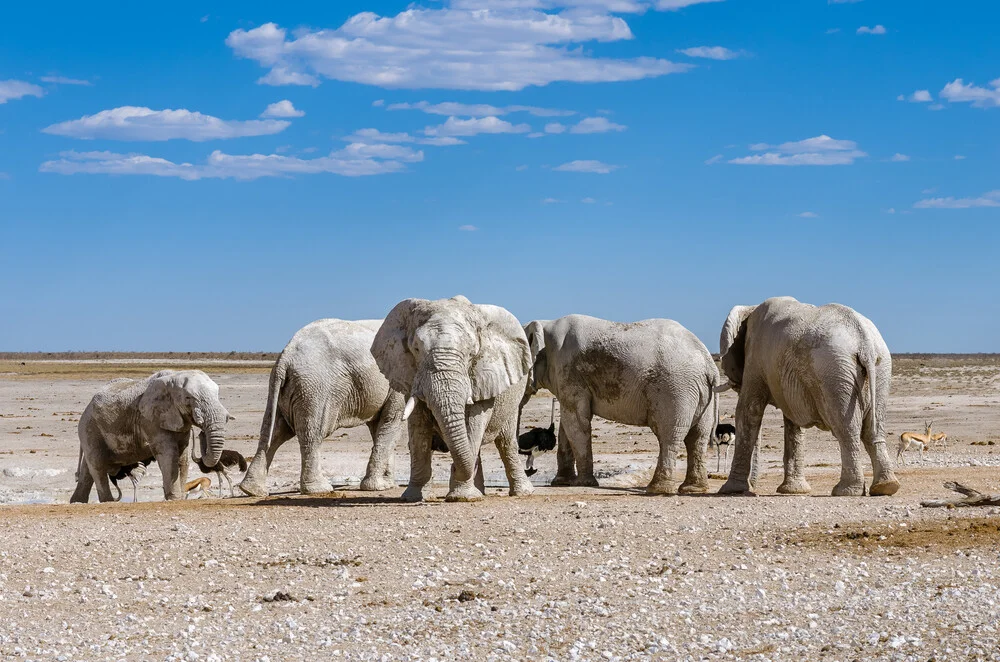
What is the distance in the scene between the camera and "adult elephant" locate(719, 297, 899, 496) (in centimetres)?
1486

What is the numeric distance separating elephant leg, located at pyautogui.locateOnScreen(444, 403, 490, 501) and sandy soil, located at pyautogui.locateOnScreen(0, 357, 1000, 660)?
1.57 feet

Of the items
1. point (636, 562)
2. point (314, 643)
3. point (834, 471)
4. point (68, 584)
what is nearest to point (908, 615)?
point (636, 562)

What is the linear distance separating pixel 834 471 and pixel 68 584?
1362cm

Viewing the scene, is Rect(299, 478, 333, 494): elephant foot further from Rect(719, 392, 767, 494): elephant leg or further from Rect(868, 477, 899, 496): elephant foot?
Rect(868, 477, 899, 496): elephant foot

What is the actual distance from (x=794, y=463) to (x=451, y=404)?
16.6 ft

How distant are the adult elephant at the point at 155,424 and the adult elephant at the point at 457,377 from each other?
3205 mm

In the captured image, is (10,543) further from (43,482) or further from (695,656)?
(43,482)

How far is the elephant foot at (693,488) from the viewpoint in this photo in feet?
55.6

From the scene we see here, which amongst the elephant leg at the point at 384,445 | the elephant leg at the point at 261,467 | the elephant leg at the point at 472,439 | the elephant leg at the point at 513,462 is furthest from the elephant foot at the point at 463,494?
the elephant leg at the point at 261,467

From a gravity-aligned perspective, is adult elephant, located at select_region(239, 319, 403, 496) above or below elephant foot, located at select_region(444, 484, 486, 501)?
above

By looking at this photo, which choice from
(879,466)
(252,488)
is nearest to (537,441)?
(252,488)

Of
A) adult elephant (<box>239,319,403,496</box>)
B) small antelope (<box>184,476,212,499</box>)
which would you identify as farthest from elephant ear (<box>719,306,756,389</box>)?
small antelope (<box>184,476,212,499</box>)

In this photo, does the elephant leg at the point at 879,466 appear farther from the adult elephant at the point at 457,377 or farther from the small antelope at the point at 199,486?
the small antelope at the point at 199,486

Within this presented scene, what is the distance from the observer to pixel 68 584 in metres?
10.6
